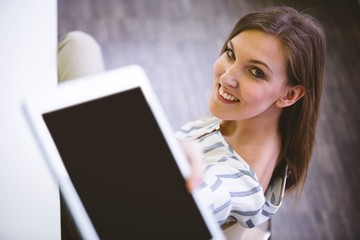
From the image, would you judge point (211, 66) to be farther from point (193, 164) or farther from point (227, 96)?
point (193, 164)

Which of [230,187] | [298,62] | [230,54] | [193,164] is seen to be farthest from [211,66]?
[193,164]

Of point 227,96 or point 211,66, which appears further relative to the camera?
point 211,66

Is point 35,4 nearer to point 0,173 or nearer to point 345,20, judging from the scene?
point 0,173

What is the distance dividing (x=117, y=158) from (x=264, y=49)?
42cm

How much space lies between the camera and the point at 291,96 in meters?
0.80

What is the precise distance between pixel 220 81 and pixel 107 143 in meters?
0.43

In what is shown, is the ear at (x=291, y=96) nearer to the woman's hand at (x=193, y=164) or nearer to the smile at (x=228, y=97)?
the smile at (x=228, y=97)

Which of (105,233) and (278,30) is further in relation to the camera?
(278,30)

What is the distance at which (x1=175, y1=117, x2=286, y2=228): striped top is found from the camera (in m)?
0.64

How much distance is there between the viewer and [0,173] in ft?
1.93

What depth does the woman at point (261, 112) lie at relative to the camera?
717 mm

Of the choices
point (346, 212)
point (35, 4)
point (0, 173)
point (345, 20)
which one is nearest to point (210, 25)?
point (345, 20)

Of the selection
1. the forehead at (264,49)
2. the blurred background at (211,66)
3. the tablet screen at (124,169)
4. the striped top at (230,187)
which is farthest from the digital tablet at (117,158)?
the blurred background at (211,66)

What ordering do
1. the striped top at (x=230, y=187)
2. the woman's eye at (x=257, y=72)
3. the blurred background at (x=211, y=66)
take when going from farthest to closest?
the blurred background at (x=211, y=66)
the woman's eye at (x=257, y=72)
the striped top at (x=230, y=187)
